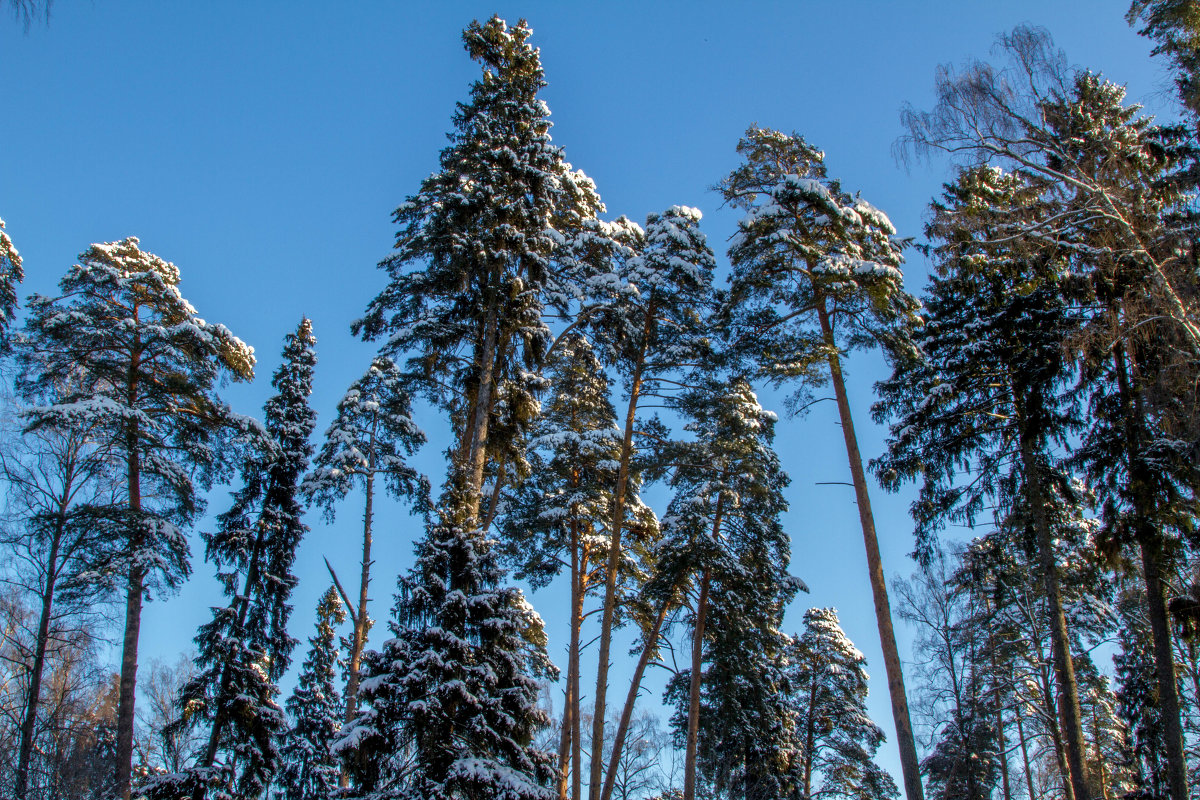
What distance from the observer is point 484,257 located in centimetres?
1401

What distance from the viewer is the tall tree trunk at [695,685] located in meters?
17.5

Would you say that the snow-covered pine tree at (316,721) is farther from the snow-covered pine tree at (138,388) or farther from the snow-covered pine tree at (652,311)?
the snow-covered pine tree at (652,311)

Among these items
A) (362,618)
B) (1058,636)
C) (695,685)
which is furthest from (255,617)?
(1058,636)

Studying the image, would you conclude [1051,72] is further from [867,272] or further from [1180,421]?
[1180,421]

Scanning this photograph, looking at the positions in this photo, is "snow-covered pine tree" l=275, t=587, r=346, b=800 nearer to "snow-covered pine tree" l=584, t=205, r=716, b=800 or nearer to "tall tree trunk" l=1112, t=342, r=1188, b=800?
"snow-covered pine tree" l=584, t=205, r=716, b=800

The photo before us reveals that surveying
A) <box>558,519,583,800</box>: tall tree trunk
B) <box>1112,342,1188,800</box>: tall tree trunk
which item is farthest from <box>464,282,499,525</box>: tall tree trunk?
<box>1112,342,1188,800</box>: tall tree trunk

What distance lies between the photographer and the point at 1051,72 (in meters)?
11.5

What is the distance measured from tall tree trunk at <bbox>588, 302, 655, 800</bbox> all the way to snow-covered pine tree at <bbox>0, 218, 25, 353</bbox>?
43.2 ft

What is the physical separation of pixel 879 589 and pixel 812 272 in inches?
230

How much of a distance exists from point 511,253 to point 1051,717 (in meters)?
16.3

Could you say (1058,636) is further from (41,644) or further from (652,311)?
(41,644)

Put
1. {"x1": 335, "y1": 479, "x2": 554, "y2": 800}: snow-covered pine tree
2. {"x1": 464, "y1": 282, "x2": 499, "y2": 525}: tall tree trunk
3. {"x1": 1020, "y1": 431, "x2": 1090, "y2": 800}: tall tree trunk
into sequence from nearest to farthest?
{"x1": 335, "y1": 479, "x2": 554, "y2": 800}: snow-covered pine tree, {"x1": 464, "y1": 282, "x2": 499, "y2": 525}: tall tree trunk, {"x1": 1020, "y1": 431, "x2": 1090, "y2": 800}: tall tree trunk

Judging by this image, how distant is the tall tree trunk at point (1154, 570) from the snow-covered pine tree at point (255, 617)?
17.2 m

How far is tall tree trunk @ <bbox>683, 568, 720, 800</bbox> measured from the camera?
17453 mm
